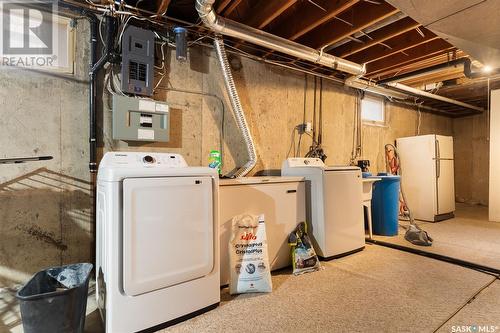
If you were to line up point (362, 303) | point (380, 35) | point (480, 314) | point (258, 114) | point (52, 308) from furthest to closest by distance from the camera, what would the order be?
point (258, 114) < point (380, 35) < point (362, 303) < point (480, 314) < point (52, 308)

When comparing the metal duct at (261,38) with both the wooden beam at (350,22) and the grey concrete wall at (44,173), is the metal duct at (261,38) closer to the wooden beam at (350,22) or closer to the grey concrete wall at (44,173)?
the wooden beam at (350,22)

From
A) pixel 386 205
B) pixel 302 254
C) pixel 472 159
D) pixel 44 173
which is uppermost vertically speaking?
pixel 472 159

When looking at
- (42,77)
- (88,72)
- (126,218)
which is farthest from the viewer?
(88,72)

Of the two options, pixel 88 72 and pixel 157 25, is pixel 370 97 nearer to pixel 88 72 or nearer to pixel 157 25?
pixel 157 25

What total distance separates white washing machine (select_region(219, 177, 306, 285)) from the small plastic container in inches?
62.4

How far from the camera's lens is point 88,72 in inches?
90.4

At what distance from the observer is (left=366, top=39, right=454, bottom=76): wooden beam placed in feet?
10.8

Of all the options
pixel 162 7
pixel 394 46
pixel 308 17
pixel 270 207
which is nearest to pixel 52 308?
pixel 270 207

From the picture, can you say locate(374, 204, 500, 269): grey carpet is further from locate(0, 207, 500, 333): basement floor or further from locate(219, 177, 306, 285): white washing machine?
locate(219, 177, 306, 285): white washing machine

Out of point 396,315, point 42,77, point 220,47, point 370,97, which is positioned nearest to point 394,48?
point 370,97

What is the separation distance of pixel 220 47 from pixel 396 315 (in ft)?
9.00

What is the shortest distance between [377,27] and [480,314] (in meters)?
2.78

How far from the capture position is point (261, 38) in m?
2.73

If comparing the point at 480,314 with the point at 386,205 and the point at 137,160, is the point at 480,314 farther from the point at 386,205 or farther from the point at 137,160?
the point at 137,160
